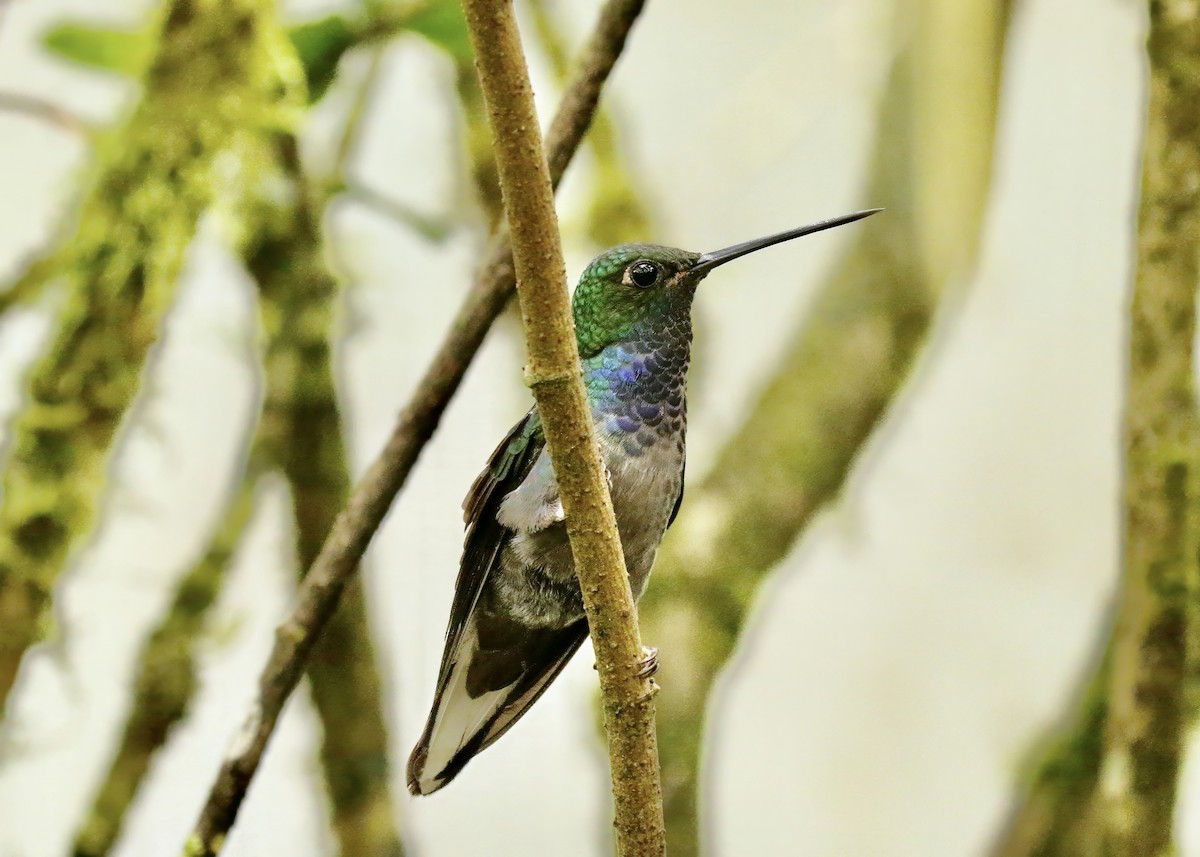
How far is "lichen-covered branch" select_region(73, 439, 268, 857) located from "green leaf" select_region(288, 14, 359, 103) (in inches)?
31.7

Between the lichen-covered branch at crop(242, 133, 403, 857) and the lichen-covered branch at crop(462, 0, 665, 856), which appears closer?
the lichen-covered branch at crop(462, 0, 665, 856)

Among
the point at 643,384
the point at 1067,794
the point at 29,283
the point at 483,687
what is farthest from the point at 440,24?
the point at 1067,794

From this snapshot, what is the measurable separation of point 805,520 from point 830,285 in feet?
1.88

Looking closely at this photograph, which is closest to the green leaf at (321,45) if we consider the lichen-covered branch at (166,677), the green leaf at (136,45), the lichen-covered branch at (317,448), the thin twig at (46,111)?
the green leaf at (136,45)

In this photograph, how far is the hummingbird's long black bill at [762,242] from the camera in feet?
4.28

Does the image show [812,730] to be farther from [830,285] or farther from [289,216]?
[289,216]

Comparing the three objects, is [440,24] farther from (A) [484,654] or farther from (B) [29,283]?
(A) [484,654]

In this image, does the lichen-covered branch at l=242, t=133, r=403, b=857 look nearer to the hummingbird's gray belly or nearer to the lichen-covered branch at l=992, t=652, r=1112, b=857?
the hummingbird's gray belly

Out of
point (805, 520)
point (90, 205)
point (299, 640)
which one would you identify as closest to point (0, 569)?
point (90, 205)

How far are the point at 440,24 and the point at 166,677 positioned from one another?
1460 mm

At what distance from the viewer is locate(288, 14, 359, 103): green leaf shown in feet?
8.43

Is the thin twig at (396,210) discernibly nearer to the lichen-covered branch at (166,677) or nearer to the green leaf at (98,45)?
the green leaf at (98,45)

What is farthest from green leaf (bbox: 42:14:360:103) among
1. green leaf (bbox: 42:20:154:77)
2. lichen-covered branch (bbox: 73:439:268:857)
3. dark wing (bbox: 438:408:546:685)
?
dark wing (bbox: 438:408:546:685)

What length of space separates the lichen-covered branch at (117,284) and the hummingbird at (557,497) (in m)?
0.88
